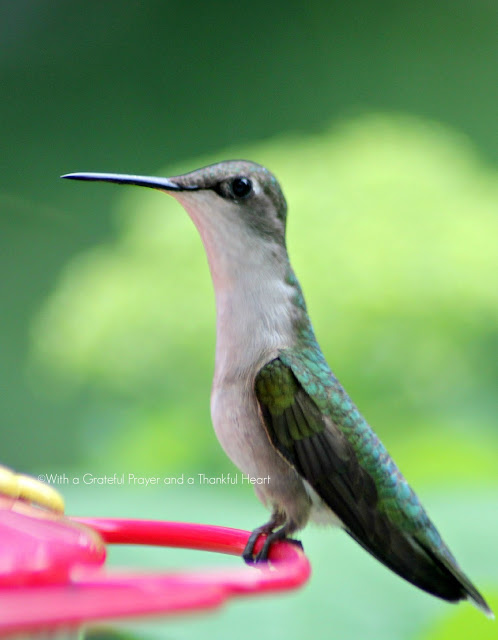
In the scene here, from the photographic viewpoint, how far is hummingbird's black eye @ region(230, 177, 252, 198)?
1.39 metres

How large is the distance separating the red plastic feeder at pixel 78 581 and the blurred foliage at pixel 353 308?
5.57 feet

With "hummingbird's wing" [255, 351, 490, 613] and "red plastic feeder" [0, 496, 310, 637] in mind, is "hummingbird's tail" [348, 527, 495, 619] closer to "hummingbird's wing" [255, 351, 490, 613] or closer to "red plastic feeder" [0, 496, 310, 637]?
"hummingbird's wing" [255, 351, 490, 613]

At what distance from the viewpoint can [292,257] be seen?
279 cm

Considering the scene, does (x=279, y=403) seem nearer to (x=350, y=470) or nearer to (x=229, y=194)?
(x=350, y=470)

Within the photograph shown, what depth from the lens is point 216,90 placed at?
5039mm

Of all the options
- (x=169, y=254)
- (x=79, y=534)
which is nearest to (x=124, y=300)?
(x=169, y=254)

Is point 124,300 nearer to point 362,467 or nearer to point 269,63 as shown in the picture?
point 362,467

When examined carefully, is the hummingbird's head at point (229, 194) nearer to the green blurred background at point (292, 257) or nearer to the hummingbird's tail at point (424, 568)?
the hummingbird's tail at point (424, 568)

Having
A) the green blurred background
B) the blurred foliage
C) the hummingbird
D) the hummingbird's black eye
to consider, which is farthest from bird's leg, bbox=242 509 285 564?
the blurred foliage

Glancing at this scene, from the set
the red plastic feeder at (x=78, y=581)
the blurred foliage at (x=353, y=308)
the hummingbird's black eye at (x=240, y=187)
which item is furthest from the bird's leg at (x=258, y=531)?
the blurred foliage at (x=353, y=308)

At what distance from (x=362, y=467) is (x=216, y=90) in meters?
4.00

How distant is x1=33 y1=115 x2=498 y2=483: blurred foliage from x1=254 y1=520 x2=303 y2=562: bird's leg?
4.34 feet

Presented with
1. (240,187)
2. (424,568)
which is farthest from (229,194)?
(424,568)

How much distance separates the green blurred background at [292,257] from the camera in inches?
98.6
